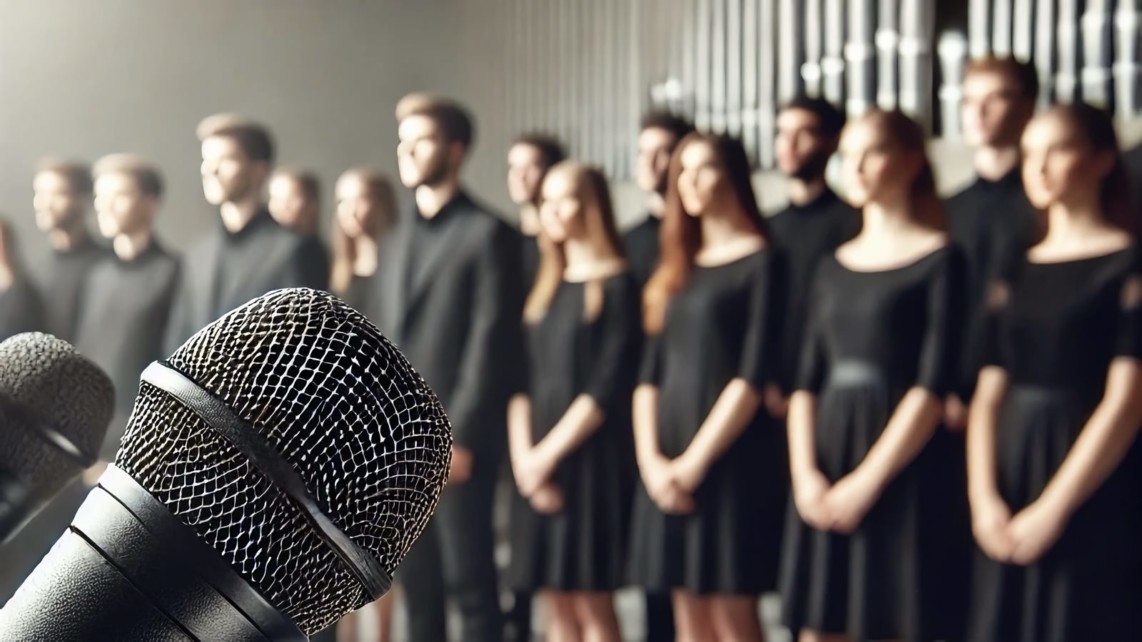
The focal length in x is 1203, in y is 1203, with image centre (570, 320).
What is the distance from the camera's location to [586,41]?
2.02 metres

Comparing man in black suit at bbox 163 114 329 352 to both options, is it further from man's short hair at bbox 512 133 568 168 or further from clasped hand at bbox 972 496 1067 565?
clasped hand at bbox 972 496 1067 565

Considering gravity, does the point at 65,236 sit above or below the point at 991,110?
below

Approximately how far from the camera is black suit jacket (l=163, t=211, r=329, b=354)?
2.28 m

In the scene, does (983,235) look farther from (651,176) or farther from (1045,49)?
(651,176)

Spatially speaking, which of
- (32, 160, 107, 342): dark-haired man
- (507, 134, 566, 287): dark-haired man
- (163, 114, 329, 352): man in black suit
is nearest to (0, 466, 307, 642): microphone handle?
(507, 134, 566, 287): dark-haired man

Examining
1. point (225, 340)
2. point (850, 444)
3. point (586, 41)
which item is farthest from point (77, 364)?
point (586, 41)

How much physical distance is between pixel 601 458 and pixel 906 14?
83 cm

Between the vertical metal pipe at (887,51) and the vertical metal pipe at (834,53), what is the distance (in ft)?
0.18

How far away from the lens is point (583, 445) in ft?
6.53

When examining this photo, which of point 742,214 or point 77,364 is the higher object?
point 77,364

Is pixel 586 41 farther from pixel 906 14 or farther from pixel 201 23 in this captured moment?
pixel 201 23

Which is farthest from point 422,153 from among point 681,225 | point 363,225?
point 681,225

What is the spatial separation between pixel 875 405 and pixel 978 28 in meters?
0.54

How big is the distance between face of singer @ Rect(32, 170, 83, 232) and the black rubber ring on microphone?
225 cm
